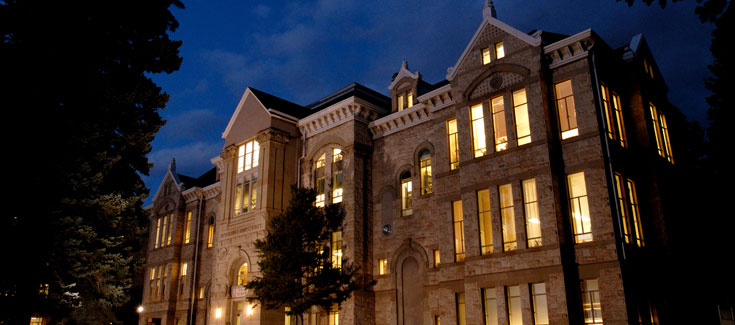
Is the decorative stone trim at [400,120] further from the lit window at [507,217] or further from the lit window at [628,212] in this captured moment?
the lit window at [628,212]

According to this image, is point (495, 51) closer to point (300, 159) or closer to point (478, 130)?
point (478, 130)

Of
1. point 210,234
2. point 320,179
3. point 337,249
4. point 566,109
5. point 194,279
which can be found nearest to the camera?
point 566,109

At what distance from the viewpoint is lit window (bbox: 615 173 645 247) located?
19641 millimetres

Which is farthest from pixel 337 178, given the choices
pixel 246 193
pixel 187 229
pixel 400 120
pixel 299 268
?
pixel 187 229

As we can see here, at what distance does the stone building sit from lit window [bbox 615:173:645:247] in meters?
0.07

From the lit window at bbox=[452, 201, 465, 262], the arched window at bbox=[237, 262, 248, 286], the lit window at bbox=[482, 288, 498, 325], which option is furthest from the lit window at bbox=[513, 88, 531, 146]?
the arched window at bbox=[237, 262, 248, 286]

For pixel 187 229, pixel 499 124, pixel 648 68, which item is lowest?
pixel 187 229

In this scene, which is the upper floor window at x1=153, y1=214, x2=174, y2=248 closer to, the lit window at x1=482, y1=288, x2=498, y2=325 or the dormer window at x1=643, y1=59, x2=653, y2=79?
the lit window at x1=482, y1=288, x2=498, y2=325

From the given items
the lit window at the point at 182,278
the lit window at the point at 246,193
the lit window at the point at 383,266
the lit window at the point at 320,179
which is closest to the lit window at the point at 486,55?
the lit window at the point at 383,266

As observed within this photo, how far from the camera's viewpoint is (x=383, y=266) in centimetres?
2719

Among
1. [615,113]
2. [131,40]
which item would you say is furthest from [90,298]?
[615,113]

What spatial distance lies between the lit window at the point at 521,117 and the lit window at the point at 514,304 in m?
5.56

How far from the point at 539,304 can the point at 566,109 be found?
24.1ft

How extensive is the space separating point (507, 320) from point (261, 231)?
47.4 feet
